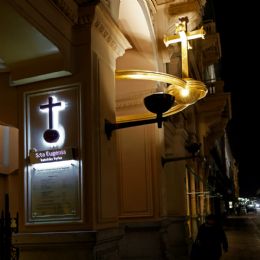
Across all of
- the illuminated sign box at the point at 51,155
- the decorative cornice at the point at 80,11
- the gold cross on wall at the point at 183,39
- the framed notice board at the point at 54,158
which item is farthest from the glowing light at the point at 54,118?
the gold cross on wall at the point at 183,39

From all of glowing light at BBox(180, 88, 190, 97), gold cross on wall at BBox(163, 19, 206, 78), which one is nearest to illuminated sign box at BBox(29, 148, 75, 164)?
glowing light at BBox(180, 88, 190, 97)

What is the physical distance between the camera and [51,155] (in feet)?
22.5

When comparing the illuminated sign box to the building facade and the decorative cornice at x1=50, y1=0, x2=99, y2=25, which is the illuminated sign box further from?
the decorative cornice at x1=50, y1=0, x2=99, y2=25

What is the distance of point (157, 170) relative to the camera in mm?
10648

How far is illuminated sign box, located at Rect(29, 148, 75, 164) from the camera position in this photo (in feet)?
22.2

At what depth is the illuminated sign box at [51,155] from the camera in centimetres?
677

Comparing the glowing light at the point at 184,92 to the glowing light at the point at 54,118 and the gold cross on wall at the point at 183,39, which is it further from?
the glowing light at the point at 54,118

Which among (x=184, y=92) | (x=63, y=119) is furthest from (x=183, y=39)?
(x=63, y=119)

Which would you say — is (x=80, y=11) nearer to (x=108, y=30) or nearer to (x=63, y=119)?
(x=108, y=30)

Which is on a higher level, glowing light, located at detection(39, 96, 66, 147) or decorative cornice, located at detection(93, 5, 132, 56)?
decorative cornice, located at detection(93, 5, 132, 56)

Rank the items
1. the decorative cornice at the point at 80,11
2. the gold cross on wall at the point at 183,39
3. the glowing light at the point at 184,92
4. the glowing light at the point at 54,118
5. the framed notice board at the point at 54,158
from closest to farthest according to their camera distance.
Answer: the framed notice board at the point at 54,158 < the glowing light at the point at 54,118 < the decorative cornice at the point at 80,11 < the glowing light at the point at 184,92 < the gold cross on wall at the point at 183,39

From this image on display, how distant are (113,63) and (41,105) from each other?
161cm

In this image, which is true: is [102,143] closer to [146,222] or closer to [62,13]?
[62,13]

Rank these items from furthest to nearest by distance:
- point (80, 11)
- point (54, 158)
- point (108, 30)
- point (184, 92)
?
1. point (184, 92)
2. point (108, 30)
3. point (80, 11)
4. point (54, 158)
